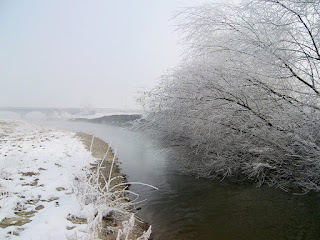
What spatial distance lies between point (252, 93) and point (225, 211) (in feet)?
10.9

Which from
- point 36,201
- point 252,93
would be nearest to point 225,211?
point 252,93

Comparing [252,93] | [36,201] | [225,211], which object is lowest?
[225,211]

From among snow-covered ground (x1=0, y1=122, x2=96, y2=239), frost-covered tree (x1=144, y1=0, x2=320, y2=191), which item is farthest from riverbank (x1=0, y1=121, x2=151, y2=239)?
frost-covered tree (x1=144, y1=0, x2=320, y2=191)

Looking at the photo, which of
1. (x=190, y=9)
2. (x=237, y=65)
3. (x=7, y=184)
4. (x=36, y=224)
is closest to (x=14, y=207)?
(x=36, y=224)

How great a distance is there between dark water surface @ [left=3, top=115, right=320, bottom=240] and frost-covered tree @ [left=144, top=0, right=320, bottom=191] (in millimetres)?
581

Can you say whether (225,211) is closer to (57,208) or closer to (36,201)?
(57,208)

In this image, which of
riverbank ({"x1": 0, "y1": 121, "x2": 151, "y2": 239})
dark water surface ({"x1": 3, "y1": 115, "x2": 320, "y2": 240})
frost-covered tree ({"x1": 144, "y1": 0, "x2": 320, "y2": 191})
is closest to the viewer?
riverbank ({"x1": 0, "y1": 121, "x2": 151, "y2": 239})

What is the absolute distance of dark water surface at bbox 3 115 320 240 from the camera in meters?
4.60

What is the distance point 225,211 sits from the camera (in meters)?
5.62

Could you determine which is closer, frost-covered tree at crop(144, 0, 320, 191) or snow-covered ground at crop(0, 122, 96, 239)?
snow-covered ground at crop(0, 122, 96, 239)

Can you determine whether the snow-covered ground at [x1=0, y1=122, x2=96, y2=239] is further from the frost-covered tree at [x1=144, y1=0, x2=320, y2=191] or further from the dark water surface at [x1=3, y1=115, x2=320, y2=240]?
the frost-covered tree at [x1=144, y1=0, x2=320, y2=191]

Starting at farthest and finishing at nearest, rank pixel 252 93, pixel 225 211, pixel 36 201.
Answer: pixel 252 93
pixel 225 211
pixel 36 201

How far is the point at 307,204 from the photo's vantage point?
5.73 m

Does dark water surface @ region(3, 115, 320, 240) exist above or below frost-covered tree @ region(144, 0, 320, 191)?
below
